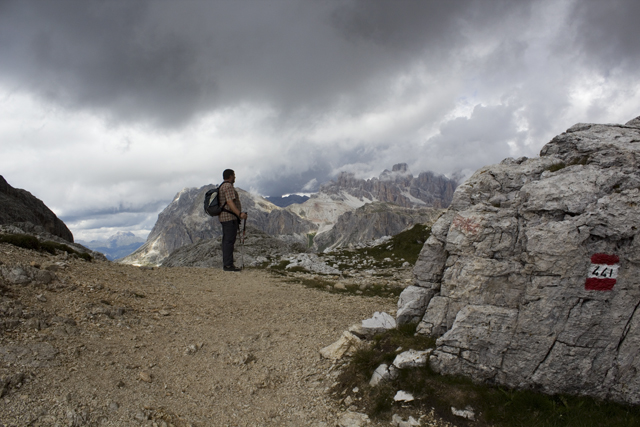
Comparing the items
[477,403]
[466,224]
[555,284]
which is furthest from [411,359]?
[466,224]

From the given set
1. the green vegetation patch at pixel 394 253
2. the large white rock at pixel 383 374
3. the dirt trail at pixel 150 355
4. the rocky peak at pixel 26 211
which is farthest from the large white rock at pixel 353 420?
the rocky peak at pixel 26 211

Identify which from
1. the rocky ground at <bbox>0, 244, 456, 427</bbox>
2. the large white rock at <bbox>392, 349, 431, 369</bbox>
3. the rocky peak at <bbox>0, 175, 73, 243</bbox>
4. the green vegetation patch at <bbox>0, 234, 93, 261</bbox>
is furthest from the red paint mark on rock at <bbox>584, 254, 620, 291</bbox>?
the rocky peak at <bbox>0, 175, 73, 243</bbox>

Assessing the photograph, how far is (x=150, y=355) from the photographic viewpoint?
898 centimetres

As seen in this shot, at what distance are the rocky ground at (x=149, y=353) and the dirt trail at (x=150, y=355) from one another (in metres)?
0.03

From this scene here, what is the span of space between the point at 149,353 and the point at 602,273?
11.5 metres

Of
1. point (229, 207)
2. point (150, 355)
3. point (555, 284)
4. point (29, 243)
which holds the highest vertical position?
point (229, 207)

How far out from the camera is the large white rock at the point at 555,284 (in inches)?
268

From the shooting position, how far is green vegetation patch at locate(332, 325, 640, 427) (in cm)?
637

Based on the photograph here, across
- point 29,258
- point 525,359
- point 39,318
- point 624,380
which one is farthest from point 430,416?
point 29,258

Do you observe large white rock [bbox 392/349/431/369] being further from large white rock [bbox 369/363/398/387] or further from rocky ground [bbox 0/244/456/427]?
rocky ground [bbox 0/244/456/427]

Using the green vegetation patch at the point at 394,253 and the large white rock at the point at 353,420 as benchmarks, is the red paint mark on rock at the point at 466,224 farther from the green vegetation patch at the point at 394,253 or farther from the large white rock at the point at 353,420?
the green vegetation patch at the point at 394,253

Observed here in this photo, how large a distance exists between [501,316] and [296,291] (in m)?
12.1

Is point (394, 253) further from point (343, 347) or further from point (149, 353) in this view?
point (149, 353)

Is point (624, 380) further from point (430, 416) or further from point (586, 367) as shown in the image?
point (430, 416)
